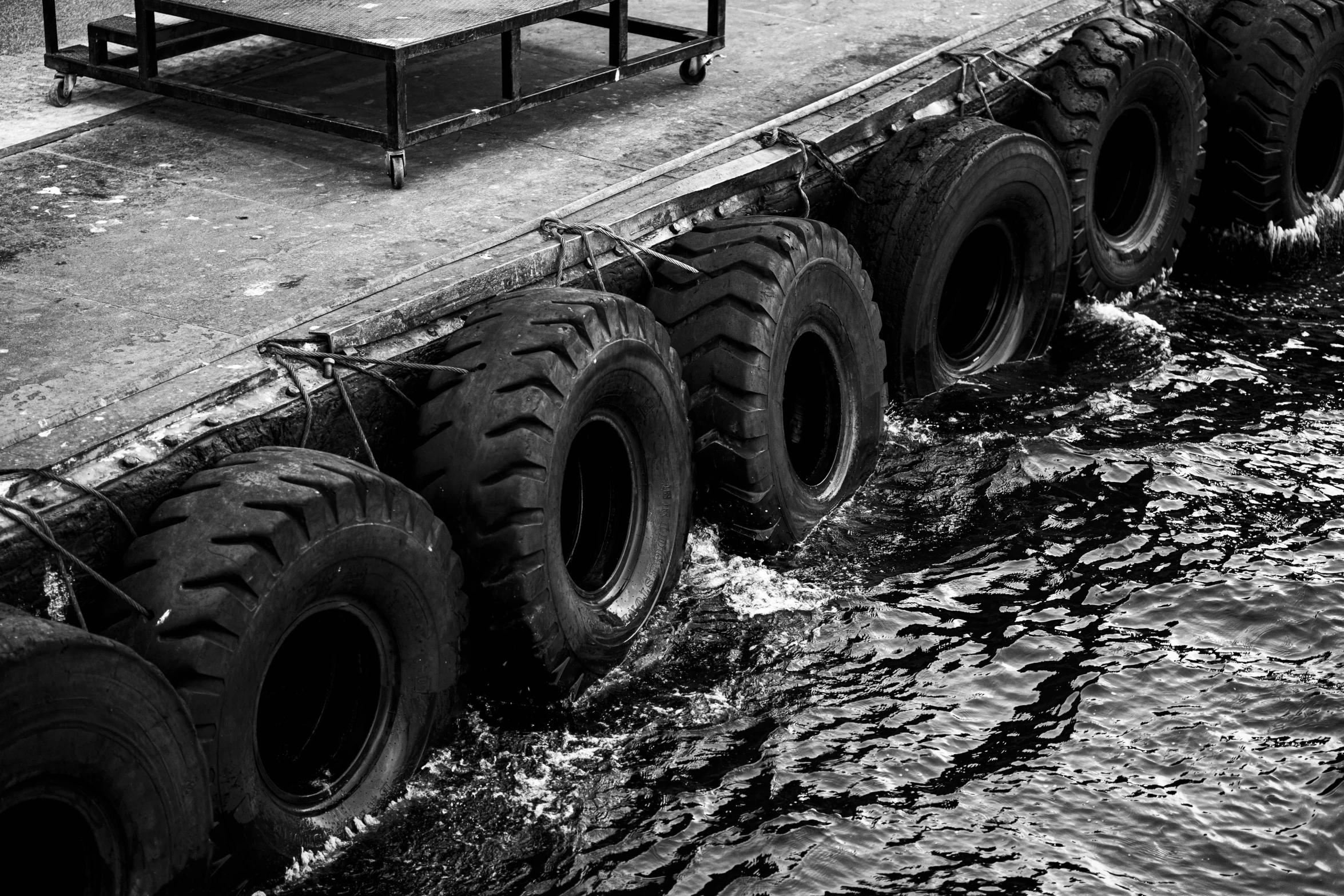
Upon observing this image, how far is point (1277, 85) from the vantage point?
9883 millimetres

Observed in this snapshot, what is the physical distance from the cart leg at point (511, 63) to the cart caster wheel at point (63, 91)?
2.07 meters

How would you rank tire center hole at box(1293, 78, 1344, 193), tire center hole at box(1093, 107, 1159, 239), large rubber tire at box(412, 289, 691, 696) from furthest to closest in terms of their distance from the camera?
tire center hole at box(1293, 78, 1344, 193), tire center hole at box(1093, 107, 1159, 239), large rubber tire at box(412, 289, 691, 696)

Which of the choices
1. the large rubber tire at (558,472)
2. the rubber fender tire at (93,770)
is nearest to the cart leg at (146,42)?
the large rubber tire at (558,472)

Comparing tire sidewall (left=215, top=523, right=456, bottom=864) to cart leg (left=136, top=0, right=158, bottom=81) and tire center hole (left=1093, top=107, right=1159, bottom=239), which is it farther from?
tire center hole (left=1093, top=107, right=1159, bottom=239)

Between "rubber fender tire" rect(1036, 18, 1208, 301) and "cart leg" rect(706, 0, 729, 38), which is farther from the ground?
"cart leg" rect(706, 0, 729, 38)

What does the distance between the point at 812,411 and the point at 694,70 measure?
2.14m

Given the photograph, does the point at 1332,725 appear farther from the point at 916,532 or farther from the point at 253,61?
the point at 253,61

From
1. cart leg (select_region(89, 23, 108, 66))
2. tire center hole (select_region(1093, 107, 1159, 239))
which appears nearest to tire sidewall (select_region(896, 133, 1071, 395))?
tire center hole (select_region(1093, 107, 1159, 239))

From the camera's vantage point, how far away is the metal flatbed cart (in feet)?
21.8

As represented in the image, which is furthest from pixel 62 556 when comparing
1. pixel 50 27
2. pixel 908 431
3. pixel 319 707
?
pixel 908 431

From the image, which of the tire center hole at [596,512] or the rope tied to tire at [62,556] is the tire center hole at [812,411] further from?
the rope tied to tire at [62,556]

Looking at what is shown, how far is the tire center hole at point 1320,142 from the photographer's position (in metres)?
10.7

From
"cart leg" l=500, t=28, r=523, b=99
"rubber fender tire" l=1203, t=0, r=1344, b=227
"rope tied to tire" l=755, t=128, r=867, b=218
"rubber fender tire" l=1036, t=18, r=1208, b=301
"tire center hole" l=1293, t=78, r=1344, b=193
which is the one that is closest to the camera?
"cart leg" l=500, t=28, r=523, b=99

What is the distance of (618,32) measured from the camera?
25.2 feet
